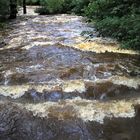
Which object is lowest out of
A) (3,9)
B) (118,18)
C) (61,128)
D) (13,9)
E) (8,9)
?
(13,9)

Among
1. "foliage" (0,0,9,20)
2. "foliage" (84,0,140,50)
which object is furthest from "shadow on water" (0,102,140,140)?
"foliage" (0,0,9,20)

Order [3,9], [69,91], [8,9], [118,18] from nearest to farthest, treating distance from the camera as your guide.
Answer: [69,91] → [118,18] → [3,9] → [8,9]

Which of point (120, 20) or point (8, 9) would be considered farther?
point (8, 9)

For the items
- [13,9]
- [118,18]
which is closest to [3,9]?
[13,9]

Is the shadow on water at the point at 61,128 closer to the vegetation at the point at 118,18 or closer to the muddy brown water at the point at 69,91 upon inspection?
the muddy brown water at the point at 69,91

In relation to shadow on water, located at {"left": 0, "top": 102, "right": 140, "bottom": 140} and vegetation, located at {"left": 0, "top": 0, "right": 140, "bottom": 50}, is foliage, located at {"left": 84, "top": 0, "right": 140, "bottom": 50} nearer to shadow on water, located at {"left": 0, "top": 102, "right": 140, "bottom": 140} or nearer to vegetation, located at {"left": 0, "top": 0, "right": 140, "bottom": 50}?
vegetation, located at {"left": 0, "top": 0, "right": 140, "bottom": 50}

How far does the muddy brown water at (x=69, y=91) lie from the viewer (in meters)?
6.39

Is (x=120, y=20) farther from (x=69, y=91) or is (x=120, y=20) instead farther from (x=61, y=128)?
(x=61, y=128)

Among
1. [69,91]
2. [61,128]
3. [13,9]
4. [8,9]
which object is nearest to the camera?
[61,128]

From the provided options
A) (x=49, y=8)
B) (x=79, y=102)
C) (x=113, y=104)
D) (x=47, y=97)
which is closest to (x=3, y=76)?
(x=47, y=97)

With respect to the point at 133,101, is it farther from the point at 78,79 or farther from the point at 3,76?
the point at 3,76

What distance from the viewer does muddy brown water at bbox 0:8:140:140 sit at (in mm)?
6391

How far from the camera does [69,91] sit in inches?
304

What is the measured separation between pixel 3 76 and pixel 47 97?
1600 mm
